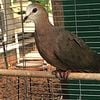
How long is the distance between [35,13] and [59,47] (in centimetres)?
24

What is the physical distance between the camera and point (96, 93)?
3.29 m

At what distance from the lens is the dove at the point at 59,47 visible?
2314mm

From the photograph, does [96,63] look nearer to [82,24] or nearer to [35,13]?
[35,13]

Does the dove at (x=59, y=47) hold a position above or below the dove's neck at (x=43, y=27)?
below

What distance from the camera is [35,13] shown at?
237cm

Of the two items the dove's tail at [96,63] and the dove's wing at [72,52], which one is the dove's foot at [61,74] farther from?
the dove's tail at [96,63]

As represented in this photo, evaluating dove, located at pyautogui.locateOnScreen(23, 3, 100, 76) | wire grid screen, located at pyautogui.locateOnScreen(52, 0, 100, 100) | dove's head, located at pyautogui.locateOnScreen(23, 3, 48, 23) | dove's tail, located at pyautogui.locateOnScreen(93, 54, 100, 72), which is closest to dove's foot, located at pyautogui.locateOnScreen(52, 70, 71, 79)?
dove, located at pyautogui.locateOnScreen(23, 3, 100, 76)

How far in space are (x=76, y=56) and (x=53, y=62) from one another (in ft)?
0.54

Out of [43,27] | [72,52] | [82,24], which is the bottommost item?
[82,24]

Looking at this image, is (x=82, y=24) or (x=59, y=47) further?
(x=82, y=24)

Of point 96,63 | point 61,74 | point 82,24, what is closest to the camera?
point 61,74

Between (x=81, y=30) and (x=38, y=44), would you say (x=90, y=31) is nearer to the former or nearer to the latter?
(x=81, y=30)

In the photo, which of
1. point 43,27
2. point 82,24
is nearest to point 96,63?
point 43,27

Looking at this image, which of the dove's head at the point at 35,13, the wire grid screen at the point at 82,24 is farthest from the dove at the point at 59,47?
the wire grid screen at the point at 82,24
